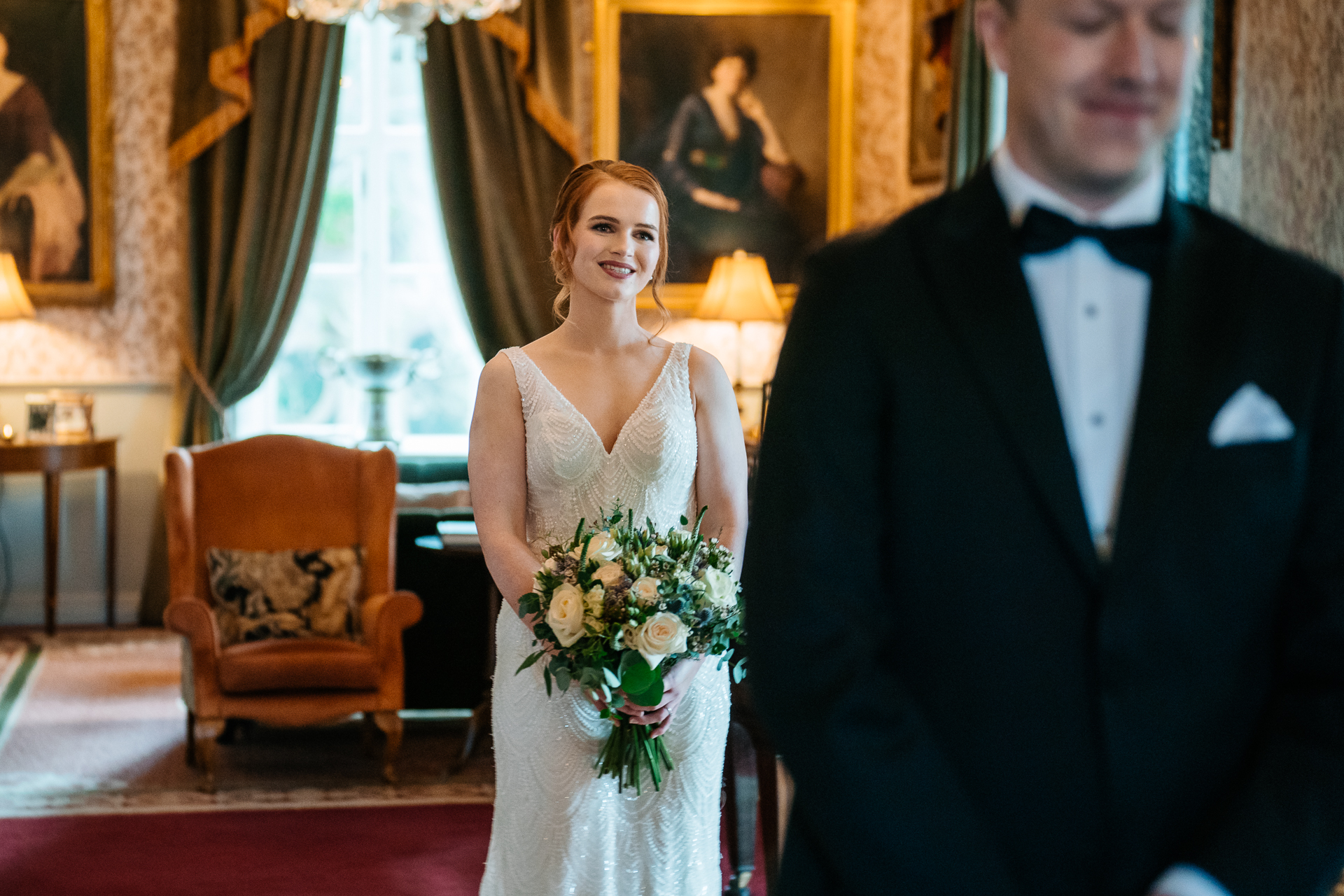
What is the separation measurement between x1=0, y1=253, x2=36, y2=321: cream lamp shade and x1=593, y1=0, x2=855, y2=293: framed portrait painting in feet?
11.3

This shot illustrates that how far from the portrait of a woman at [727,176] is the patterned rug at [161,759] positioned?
3.70 m

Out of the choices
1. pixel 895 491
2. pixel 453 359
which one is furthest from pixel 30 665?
pixel 895 491

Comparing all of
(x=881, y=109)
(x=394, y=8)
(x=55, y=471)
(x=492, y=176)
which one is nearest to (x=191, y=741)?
(x=55, y=471)

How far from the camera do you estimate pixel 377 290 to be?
26.7ft

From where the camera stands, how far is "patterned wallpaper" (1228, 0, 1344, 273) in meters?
3.51

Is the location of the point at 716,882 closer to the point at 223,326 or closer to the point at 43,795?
the point at 43,795

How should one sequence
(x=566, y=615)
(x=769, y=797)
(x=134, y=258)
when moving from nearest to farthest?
1. (x=566, y=615)
2. (x=769, y=797)
3. (x=134, y=258)

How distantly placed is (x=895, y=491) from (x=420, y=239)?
753 cm

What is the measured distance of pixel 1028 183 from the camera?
1.01m

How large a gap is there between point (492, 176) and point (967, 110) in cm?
357

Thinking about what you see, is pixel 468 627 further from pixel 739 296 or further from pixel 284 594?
pixel 739 296

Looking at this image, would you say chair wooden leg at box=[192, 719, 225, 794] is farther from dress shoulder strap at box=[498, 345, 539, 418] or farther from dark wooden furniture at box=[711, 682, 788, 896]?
dress shoulder strap at box=[498, 345, 539, 418]

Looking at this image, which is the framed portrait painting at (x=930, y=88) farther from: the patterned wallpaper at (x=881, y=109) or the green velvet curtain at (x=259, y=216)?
the green velvet curtain at (x=259, y=216)

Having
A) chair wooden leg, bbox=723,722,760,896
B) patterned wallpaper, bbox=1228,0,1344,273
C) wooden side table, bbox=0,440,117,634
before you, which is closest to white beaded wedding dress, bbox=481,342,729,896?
chair wooden leg, bbox=723,722,760,896
